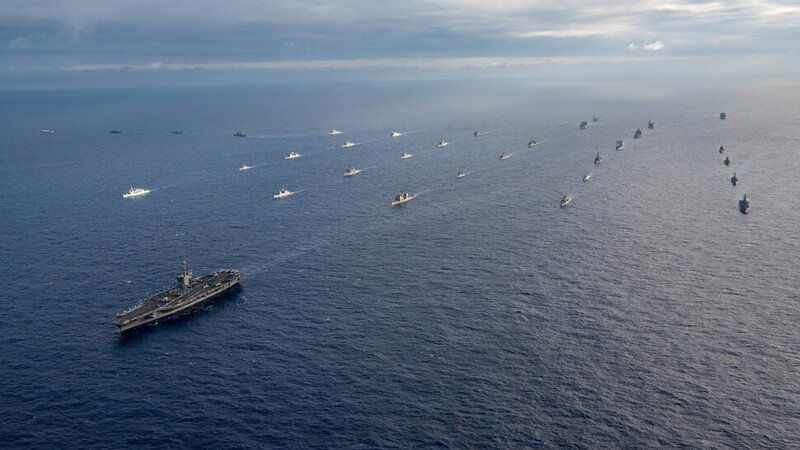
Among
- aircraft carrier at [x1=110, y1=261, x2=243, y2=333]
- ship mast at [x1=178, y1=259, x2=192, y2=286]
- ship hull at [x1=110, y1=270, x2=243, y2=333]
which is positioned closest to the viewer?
ship hull at [x1=110, y1=270, x2=243, y2=333]

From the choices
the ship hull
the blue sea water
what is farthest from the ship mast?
the blue sea water

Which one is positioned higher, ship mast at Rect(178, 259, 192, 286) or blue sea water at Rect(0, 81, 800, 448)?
ship mast at Rect(178, 259, 192, 286)

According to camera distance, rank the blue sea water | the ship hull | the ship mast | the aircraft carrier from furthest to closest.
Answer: the ship mast, the aircraft carrier, the ship hull, the blue sea water

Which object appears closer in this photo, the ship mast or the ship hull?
the ship hull

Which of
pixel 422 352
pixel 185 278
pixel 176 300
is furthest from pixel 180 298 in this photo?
pixel 422 352

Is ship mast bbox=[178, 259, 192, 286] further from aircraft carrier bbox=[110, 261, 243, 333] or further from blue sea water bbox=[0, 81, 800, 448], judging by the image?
blue sea water bbox=[0, 81, 800, 448]

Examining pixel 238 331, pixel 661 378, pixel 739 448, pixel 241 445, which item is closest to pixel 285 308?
pixel 238 331

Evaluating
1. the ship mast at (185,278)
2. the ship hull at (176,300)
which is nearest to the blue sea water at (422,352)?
the ship hull at (176,300)

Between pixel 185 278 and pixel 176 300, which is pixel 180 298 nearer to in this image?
pixel 176 300
